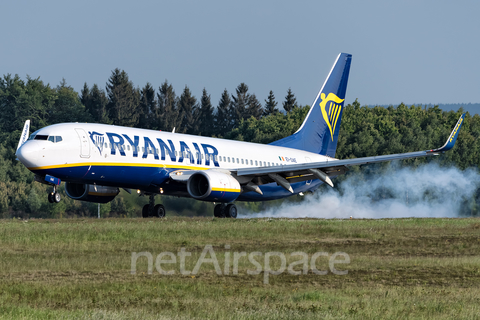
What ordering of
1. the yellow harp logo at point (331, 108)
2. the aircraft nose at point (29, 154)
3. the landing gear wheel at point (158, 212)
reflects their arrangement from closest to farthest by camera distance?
the aircraft nose at point (29, 154) < the landing gear wheel at point (158, 212) < the yellow harp logo at point (331, 108)

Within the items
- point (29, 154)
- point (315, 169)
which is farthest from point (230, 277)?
point (315, 169)

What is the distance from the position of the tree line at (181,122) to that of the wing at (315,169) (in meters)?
7.58

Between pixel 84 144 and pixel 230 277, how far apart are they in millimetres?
15763

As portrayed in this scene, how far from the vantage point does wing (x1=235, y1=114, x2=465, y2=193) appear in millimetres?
34750

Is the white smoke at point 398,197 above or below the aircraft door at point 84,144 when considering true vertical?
below

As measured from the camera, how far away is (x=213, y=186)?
32438 mm

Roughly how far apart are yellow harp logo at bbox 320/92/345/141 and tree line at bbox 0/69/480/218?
7.45 m

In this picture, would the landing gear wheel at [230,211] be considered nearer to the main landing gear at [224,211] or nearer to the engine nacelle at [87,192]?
the main landing gear at [224,211]

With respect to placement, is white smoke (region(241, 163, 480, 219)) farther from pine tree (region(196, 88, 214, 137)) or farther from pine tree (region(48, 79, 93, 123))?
pine tree (region(196, 88, 214, 137))

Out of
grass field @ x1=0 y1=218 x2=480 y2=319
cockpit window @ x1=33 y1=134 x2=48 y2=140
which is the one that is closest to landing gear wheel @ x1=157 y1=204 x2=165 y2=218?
cockpit window @ x1=33 y1=134 x2=48 y2=140

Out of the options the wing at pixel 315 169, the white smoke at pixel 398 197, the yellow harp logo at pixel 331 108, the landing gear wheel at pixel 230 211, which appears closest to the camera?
the wing at pixel 315 169

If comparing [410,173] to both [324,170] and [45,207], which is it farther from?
[45,207]

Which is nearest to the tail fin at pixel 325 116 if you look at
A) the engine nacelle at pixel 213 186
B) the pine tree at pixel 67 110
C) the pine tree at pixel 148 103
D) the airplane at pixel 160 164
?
the airplane at pixel 160 164

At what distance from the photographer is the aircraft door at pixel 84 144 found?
30.2 metres
